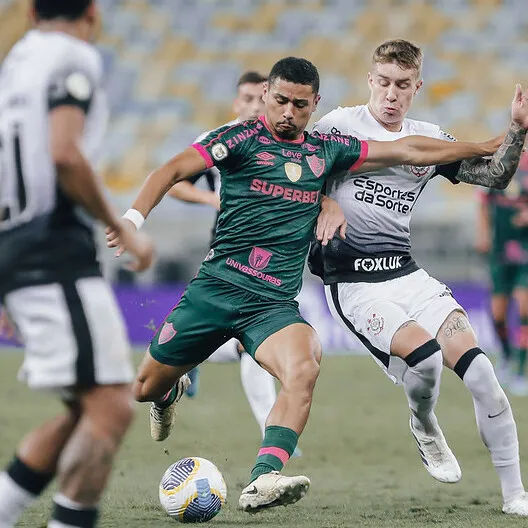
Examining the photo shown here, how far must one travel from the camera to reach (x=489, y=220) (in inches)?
537

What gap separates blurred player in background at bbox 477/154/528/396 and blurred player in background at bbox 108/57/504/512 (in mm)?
7245

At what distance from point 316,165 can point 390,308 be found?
90 centimetres

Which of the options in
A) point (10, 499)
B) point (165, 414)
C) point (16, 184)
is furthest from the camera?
point (165, 414)

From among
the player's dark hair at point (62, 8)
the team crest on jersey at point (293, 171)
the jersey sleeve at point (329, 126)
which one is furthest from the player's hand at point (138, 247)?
the jersey sleeve at point (329, 126)

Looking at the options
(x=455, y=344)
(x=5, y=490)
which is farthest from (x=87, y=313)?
(x=455, y=344)

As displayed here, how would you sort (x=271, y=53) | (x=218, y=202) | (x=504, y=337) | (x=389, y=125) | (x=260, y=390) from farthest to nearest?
(x=271, y=53) → (x=504, y=337) → (x=260, y=390) → (x=218, y=202) → (x=389, y=125)

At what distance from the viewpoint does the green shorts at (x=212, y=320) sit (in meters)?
5.70

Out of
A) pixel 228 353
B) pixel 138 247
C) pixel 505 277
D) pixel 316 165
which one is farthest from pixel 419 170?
pixel 505 277

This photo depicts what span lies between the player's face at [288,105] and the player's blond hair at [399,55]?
0.64 metres

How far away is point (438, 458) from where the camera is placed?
242 inches

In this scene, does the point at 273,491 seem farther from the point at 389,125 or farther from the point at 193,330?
the point at 389,125

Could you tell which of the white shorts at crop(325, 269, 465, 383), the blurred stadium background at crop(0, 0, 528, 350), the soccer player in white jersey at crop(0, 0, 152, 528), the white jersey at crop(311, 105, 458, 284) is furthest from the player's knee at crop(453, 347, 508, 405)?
the blurred stadium background at crop(0, 0, 528, 350)

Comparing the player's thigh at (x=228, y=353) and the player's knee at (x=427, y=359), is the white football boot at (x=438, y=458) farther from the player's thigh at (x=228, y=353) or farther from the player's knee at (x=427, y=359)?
the player's thigh at (x=228, y=353)

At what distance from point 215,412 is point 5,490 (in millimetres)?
6443
